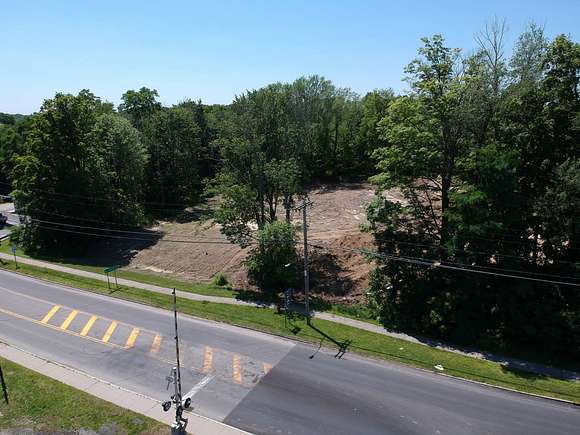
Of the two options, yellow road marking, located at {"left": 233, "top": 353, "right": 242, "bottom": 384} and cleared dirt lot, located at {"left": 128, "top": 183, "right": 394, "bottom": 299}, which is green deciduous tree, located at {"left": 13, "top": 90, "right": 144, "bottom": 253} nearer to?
cleared dirt lot, located at {"left": 128, "top": 183, "right": 394, "bottom": 299}

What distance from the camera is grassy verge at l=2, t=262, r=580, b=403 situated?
22.2 meters

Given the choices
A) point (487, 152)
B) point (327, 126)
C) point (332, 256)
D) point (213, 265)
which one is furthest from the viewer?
point (327, 126)

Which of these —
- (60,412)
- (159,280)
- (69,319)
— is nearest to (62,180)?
(159,280)

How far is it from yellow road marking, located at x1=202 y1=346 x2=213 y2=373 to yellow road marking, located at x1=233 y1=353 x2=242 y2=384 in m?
1.28

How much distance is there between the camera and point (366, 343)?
26312mm

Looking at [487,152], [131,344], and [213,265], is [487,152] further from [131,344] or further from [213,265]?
[213,265]

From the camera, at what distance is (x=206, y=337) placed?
87.7 feet

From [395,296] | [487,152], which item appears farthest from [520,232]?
[395,296]

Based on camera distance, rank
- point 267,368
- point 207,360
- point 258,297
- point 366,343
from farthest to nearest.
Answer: point 258,297
point 366,343
point 207,360
point 267,368

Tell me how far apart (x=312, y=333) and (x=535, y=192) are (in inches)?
625

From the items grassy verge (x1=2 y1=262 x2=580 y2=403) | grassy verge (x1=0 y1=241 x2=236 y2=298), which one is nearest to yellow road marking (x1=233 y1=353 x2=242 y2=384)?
grassy verge (x1=2 y1=262 x2=580 y2=403)

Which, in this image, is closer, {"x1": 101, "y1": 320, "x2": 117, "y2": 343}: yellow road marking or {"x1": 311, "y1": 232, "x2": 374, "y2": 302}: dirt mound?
{"x1": 101, "y1": 320, "x2": 117, "y2": 343}: yellow road marking

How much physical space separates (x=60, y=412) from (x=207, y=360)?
727cm

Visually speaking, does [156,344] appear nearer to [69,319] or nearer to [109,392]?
[109,392]
